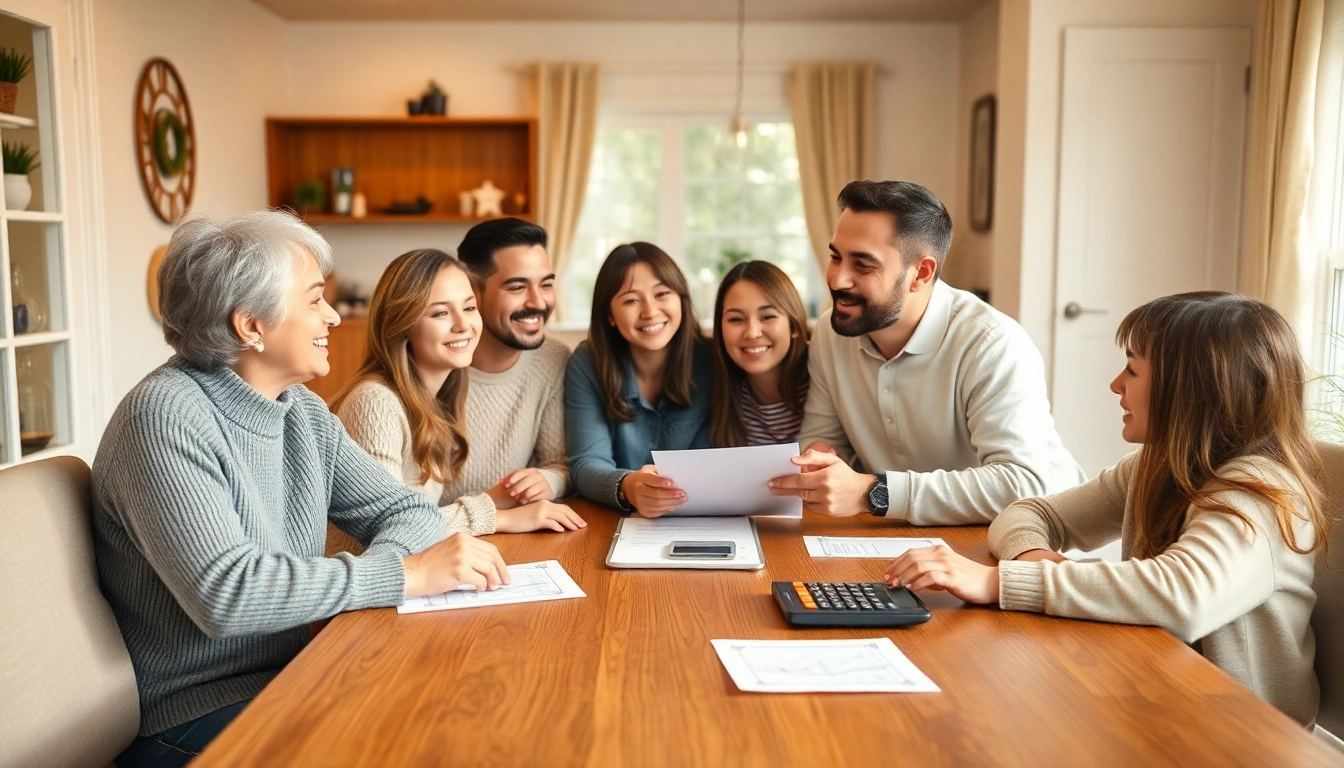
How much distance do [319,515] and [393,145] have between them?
183 inches

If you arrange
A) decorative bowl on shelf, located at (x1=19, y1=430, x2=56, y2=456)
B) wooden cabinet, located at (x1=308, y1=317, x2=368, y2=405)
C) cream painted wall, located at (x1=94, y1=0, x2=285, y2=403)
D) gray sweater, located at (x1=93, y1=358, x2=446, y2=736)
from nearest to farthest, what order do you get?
gray sweater, located at (x1=93, y1=358, x2=446, y2=736) < decorative bowl on shelf, located at (x1=19, y1=430, x2=56, y2=456) < cream painted wall, located at (x1=94, y1=0, x2=285, y2=403) < wooden cabinet, located at (x1=308, y1=317, x2=368, y2=405)

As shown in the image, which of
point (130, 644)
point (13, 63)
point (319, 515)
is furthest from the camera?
point (13, 63)

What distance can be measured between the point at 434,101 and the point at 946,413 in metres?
4.29

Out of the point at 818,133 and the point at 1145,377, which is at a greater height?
the point at 818,133

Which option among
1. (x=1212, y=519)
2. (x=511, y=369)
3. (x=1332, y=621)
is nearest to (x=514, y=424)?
(x=511, y=369)

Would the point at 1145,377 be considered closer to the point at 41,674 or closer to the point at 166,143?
the point at 41,674

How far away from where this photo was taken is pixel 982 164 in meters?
5.38

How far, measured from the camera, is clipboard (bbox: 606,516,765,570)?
5.53 ft

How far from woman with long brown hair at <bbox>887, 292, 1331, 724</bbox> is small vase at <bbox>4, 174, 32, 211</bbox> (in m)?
3.09

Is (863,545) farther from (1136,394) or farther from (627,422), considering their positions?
(627,422)

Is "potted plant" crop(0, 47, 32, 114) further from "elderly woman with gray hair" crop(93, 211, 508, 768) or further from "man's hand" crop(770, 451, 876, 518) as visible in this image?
"man's hand" crop(770, 451, 876, 518)

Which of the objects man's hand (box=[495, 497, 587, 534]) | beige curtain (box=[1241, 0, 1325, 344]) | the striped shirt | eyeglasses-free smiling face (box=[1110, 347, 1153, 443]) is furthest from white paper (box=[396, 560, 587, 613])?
beige curtain (box=[1241, 0, 1325, 344])

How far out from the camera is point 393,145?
5973 mm

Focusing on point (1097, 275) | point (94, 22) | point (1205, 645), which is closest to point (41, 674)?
point (1205, 645)
